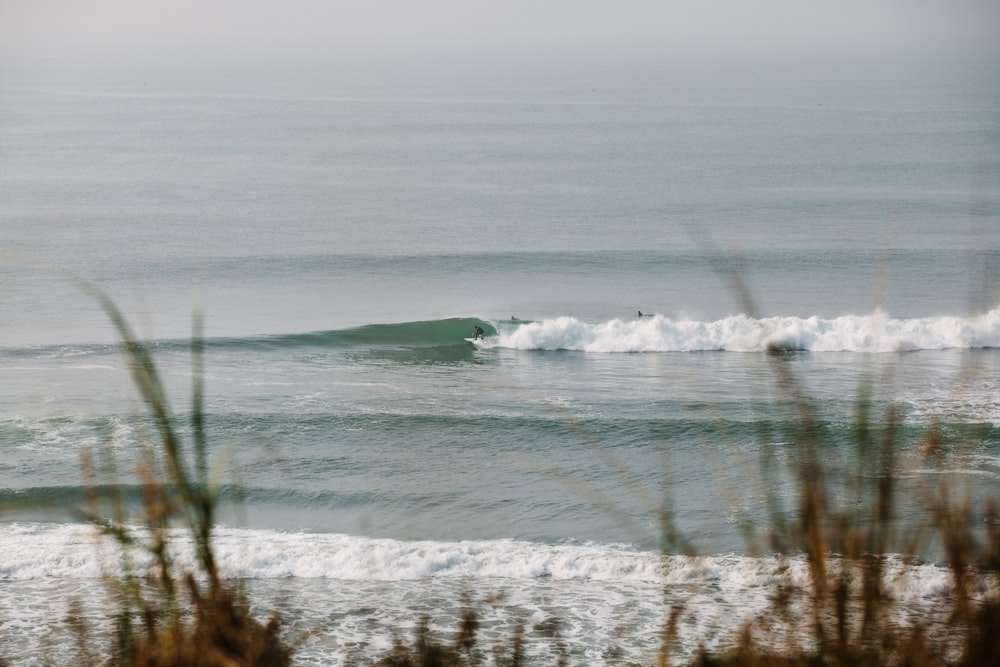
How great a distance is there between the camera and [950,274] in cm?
4206

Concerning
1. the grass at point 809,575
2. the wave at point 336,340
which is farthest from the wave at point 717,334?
the grass at point 809,575

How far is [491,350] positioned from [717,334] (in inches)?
278

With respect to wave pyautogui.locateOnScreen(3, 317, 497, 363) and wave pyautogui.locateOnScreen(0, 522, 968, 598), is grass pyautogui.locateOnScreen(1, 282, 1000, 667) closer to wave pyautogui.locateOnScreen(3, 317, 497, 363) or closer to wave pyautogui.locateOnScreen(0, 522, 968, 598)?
wave pyautogui.locateOnScreen(0, 522, 968, 598)

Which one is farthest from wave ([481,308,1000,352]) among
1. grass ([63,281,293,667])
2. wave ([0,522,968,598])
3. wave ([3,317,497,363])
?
grass ([63,281,293,667])

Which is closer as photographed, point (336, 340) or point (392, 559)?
point (392, 559)

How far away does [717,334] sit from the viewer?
33.8 m

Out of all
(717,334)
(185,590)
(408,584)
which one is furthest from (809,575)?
(717,334)

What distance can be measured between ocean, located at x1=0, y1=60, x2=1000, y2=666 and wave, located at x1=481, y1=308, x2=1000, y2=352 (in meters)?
0.12

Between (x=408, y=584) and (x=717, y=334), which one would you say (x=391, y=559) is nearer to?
(x=408, y=584)

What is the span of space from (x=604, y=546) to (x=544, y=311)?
67.0 feet

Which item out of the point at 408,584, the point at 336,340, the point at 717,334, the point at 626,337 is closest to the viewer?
the point at 408,584

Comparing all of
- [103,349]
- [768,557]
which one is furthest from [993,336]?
[103,349]

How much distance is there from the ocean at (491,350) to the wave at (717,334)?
0.12m

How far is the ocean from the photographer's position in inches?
526
